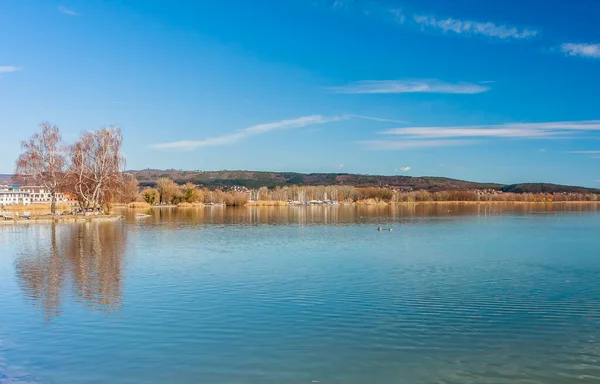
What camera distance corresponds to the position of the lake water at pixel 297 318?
29.5 ft

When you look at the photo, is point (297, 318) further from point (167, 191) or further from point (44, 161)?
point (167, 191)

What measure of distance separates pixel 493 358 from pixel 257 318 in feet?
17.7

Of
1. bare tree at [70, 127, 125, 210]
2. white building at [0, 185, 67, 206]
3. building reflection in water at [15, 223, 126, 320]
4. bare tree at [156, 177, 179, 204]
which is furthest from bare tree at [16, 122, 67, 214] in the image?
white building at [0, 185, 67, 206]

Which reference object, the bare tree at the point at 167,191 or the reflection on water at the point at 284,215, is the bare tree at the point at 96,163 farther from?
the bare tree at the point at 167,191

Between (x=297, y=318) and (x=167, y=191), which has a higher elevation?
(x=167, y=191)

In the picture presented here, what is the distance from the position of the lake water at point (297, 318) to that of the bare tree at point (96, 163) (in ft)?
95.5

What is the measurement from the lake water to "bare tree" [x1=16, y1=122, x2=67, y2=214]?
91.1 feet

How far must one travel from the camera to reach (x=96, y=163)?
175 feet

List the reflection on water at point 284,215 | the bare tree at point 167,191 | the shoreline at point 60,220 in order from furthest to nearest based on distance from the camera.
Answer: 1. the bare tree at point 167,191
2. the reflection on water at point 284,215
3. the shoreline at point 60,220

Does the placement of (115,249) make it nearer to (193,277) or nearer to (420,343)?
(193,277)

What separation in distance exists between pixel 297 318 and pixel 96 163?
45.9 m

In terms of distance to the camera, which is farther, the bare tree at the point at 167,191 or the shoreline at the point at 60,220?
the bare tree at the point at 167,191

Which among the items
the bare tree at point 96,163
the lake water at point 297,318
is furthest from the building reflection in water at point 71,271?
the bare tree at point 96,163

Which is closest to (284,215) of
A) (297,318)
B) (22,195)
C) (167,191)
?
(167,191)
